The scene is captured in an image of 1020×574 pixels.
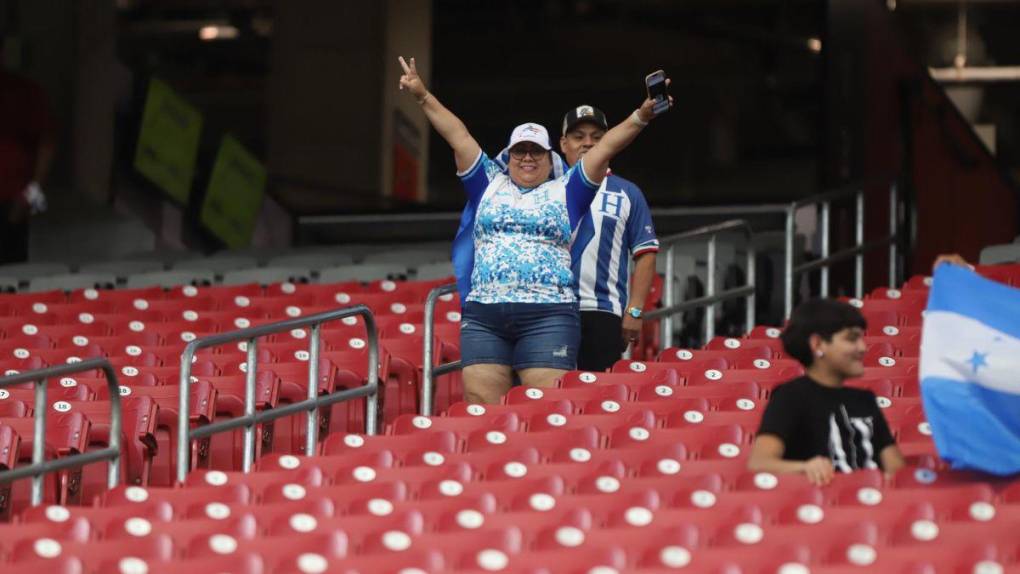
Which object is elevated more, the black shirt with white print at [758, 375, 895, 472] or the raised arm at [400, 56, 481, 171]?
the raised arm at [400, 56, 481, 171]

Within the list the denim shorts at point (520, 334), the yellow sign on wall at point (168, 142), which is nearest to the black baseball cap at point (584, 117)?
the denim shorts at point (520, 334)

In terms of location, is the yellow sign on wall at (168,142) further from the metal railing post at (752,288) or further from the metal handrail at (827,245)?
Answer: the metal railing post at (752,288)

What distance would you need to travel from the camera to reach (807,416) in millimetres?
5688

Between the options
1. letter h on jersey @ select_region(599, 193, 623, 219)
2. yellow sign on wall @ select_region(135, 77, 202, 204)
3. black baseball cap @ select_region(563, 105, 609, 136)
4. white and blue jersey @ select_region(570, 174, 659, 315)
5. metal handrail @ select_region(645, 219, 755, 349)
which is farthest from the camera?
yellow sign on wall @ select_region(135, 77, 202, 204)

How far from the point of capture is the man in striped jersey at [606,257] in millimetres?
7906

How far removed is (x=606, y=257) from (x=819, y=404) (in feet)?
8.20

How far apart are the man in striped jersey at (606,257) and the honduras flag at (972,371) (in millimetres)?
1960

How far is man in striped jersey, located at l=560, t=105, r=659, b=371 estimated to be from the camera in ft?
25.9

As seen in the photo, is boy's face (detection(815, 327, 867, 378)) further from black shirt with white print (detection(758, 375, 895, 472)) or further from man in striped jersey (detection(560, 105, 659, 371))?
man in striped jersey (detection(560, 105, 659, 371))

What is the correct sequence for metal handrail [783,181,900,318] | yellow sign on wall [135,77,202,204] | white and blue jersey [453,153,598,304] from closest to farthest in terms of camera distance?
white and blue jersey [453,153,598,304]
metal handrail [783,181,900,318]
yellow sign on wall [135,77,202,204]

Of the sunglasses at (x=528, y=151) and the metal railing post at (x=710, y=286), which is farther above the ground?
the sunglasses at (x=528, y=151)

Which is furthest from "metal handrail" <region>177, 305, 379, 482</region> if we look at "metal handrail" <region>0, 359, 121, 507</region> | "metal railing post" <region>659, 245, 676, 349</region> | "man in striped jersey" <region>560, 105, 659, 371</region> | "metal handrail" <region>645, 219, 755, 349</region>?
"metal railing post" <region>659, 245, 676, 349</region>

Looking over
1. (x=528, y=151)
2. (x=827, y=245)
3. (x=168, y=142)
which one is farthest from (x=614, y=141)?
(x=168, y=142)

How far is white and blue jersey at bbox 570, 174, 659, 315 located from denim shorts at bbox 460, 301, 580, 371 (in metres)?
0.42
